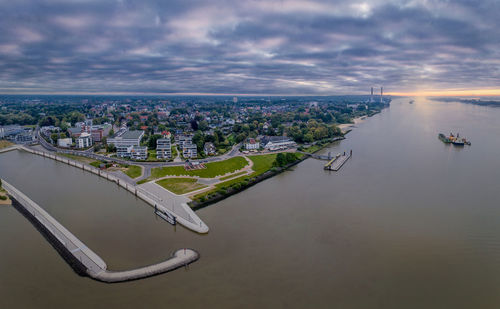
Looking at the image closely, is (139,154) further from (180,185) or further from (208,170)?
(180,185)

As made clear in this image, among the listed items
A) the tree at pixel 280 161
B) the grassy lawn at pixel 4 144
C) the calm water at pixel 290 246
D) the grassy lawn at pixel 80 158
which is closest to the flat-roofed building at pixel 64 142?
the grassy lawn at pixel 80 158

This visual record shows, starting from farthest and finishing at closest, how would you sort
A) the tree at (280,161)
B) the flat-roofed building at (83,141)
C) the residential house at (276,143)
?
the flat-roofed building at (83,141) → the residential house at (276,143) → the tree at (280,161)

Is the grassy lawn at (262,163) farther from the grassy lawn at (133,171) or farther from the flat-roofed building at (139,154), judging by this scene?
the flat-roofed building at (139,154)

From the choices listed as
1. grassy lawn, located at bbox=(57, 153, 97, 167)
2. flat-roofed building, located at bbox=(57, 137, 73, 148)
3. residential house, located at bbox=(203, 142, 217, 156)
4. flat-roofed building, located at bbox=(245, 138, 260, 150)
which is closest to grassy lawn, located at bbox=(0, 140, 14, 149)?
flat-roofed building, located at bbox=(57, 137, 73, 148)

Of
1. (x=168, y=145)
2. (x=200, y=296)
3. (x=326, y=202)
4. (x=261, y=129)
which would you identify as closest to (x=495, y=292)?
(x=326, y=202)

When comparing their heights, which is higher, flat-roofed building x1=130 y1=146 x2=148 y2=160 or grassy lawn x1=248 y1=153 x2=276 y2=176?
flat-roofed building x1=130 y1=146 x2=148 y2=160

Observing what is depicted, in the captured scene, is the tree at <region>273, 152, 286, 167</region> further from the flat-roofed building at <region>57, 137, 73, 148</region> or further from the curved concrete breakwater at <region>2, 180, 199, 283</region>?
the flat-roofed building at <region>57, 137, 73, 148</region>

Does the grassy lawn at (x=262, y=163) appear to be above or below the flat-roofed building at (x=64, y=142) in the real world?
below
